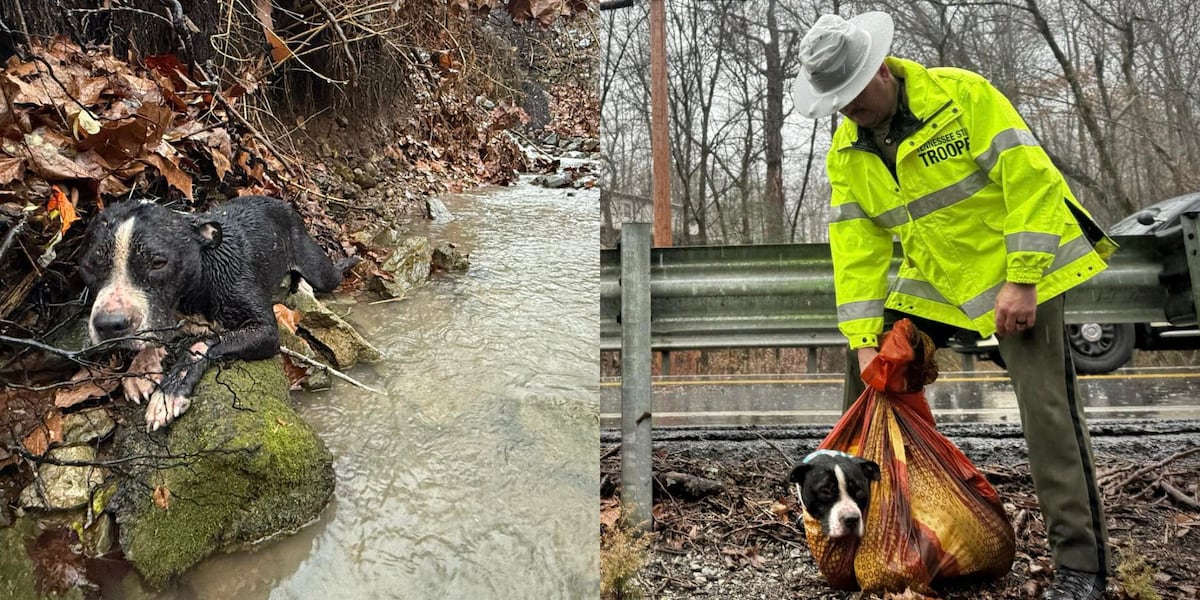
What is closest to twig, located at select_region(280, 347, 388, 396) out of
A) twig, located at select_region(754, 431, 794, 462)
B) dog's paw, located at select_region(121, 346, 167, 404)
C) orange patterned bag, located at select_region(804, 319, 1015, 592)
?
dog's paw, located at select_region(121, 346, 167, 404)

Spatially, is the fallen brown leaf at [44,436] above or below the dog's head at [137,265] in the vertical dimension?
below

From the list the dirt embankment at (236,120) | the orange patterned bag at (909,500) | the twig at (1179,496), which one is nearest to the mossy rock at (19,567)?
the dirt embankment at (236,120)

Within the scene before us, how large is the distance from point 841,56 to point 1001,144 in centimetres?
31

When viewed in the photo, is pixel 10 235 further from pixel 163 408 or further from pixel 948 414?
pixel 948 414

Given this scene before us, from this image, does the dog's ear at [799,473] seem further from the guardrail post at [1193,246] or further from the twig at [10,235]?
the twig at [10,235]

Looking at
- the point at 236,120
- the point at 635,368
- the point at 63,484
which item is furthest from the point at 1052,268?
the point at 63,484

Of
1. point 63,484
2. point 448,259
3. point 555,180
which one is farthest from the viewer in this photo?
point 555,180

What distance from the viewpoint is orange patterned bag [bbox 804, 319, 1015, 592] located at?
1279 millimetres

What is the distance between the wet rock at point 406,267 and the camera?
1787 millimetres

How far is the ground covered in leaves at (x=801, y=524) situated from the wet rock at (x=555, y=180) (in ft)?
2.52

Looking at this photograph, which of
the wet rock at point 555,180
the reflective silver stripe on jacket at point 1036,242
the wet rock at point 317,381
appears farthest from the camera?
the wet rock at point 555,180

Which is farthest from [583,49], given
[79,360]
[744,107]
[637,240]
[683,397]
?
[79,360]

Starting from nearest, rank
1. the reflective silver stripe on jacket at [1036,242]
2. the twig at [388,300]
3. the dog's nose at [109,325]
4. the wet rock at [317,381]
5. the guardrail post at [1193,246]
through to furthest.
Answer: the reflective silver stripe on jacket at [1036,242] < the guardrail post at [1193,246] < the dog's nose at [109,325] < the wet rock at [317,381] < the twig at [388,300]

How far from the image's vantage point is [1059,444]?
129 cm
